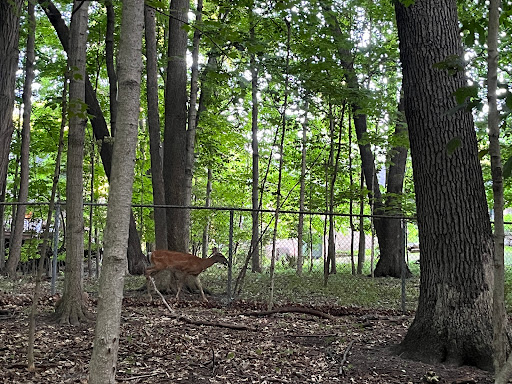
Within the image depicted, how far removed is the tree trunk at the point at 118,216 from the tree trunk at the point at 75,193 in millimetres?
2147

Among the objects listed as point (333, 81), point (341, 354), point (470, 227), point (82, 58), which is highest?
point (333, 81)

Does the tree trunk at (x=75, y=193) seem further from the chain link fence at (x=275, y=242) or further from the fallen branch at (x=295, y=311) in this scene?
the fallen branch at (x=295, y=311)

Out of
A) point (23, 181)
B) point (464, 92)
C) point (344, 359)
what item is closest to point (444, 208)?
point (344, 359)

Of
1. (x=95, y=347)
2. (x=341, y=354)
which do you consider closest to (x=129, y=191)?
(x=95, y=347)

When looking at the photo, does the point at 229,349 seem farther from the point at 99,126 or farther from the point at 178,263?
the point at 99,126

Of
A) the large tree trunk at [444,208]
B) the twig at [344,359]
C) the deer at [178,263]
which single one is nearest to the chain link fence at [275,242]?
the deer at [178,263]

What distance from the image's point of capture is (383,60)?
10.2 meters

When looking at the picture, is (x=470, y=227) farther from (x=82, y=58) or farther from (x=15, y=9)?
(x=15, y=9)

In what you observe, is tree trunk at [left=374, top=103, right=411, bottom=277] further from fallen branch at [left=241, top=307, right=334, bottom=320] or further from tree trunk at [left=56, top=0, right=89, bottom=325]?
tree trunk at [left=56, top=0, right=89, bottom=325]

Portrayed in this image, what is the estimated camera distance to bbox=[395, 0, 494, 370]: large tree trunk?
143 inches

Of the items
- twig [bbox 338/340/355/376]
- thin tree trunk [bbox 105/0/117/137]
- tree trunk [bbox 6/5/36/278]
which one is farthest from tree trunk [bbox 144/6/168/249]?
twig [bbox 338/340/355/376]

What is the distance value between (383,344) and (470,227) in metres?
1.29

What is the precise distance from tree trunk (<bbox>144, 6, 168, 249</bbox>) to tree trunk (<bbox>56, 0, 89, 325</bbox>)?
9.02ft

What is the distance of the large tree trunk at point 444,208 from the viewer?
3.63 meters
